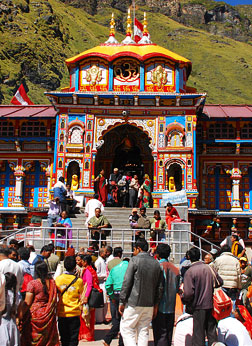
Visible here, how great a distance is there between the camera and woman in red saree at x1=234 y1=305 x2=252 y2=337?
28.3 feet

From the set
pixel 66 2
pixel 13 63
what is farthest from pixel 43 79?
pixel 66 2

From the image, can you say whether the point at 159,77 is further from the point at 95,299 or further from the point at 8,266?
the point at 8,266

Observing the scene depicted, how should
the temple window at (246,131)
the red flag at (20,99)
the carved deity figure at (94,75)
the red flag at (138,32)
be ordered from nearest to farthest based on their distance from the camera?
the carved deity figure at (94,75) → the temple window at (246,131) → the red flag at (138,32) → the red flag at (20,99)

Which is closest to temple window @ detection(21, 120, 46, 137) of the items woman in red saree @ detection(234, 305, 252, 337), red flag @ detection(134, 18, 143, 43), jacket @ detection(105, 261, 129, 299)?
red flag @ detection(134, 18, 143, 43)

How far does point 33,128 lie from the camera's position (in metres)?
25.6

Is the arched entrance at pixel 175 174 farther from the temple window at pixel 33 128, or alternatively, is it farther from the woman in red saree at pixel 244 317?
the woman in red saree at pixel 244 317

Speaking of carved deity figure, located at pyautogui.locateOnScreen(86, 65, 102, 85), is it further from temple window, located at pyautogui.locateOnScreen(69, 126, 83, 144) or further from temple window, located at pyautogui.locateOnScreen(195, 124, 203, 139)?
temple window, located at pyautogui.locateOnScreen(195, 124, 203, 139)

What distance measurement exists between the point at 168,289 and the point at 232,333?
126 centimetres

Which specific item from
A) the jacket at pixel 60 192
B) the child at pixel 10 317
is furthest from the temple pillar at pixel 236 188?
the child at pixel 10 317

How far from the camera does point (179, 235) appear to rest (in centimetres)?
1521

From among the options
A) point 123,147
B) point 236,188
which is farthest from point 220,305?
point 123,147

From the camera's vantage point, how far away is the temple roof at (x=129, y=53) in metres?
23.4

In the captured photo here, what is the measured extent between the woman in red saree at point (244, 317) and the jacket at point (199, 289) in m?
1.01

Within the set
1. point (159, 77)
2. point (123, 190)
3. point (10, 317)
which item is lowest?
point (10, 317)
